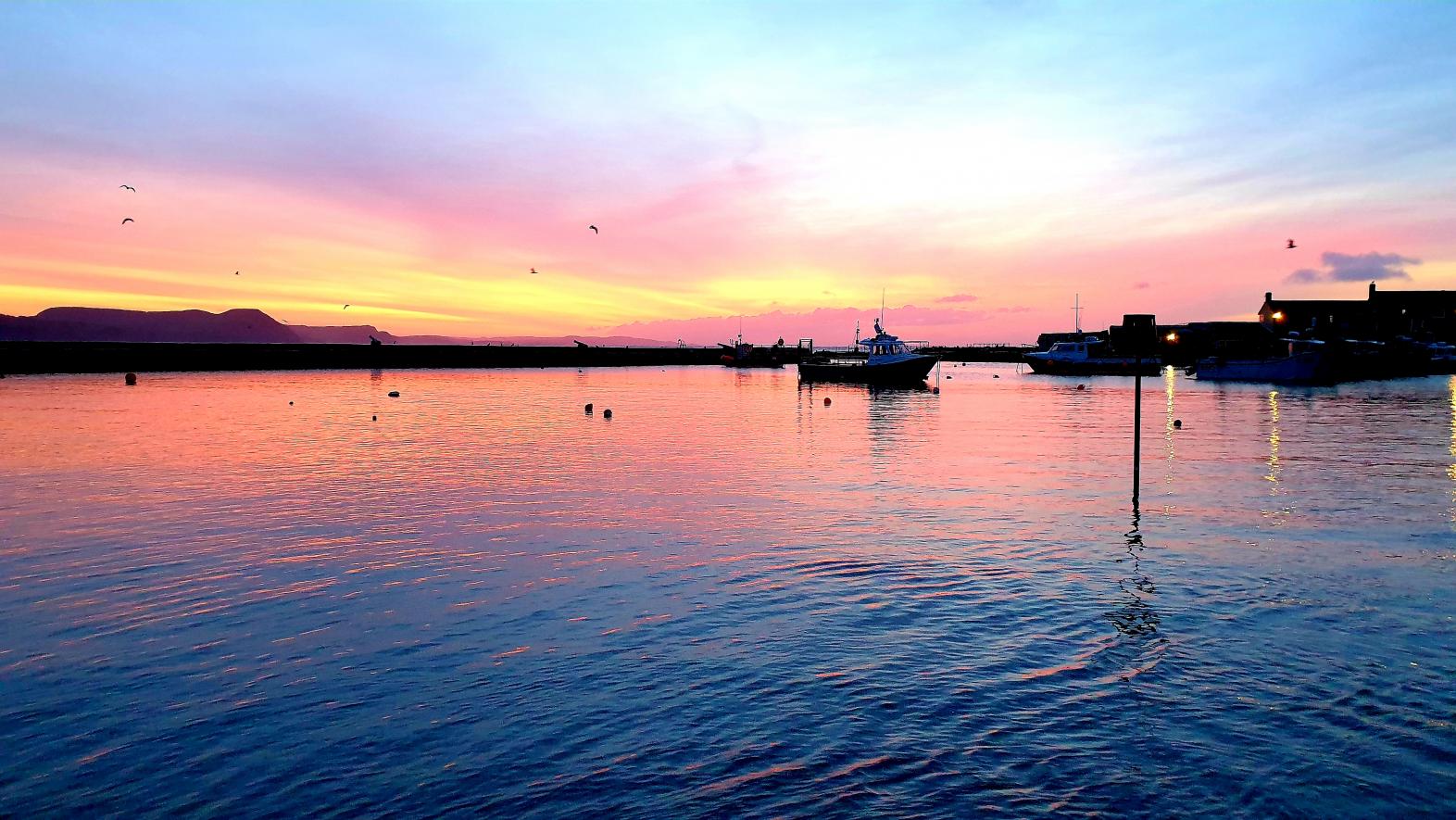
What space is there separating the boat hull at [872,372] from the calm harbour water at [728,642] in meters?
60.4

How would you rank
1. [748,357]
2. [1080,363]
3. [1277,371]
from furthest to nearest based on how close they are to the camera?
[748,357], [1080,363], [1277,371]

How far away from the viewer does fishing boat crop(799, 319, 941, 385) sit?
83250 mm

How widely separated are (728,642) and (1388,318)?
14852 centimetres

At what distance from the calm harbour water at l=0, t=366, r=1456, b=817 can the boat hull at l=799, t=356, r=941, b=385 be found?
60372mm

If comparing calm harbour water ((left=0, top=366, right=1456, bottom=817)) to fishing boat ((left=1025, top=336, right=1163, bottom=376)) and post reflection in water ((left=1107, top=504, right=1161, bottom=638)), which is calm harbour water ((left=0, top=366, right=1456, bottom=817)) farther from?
fishing boat ((left=1025, top=336, right=1163, bottom=376))

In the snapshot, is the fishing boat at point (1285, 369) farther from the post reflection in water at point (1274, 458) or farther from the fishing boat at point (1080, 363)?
the post reflection in water at point (1274, 458)

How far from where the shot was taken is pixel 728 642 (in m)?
9.28

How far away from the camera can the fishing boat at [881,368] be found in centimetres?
8325

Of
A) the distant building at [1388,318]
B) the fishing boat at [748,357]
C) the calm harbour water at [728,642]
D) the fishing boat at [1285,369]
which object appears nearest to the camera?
the calm harbour water at [728,642]

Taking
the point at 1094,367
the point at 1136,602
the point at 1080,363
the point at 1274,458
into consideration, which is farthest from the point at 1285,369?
the point at 1136,602

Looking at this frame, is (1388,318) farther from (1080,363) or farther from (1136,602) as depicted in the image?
(1136,602)

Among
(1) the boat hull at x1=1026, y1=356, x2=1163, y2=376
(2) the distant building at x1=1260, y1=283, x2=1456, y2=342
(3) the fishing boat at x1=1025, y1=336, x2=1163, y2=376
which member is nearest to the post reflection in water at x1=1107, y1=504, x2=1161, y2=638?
(3) the fishing boat at x1=1025, y1=336, x2=1163, y2=376

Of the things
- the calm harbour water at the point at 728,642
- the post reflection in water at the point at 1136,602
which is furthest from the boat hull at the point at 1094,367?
the post reflection in water at the point at 1136,602

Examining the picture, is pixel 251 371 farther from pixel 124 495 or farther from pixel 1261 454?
pixel 1261 454
